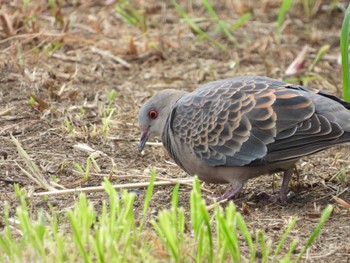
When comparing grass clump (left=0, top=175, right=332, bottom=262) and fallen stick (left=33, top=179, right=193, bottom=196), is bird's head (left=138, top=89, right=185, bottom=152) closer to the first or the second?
fallen stick (left=33, top=179, right=193, bottom=196)

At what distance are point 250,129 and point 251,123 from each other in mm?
33

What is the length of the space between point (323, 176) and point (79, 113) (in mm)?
1884

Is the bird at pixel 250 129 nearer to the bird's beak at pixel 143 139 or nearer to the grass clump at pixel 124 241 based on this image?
the bird's beak at pixel 143 139

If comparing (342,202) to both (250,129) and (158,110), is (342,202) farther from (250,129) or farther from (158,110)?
(158,110)

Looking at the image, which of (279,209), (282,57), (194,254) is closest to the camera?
(194,254)

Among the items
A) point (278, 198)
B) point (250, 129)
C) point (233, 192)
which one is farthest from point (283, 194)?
point (250, 129)

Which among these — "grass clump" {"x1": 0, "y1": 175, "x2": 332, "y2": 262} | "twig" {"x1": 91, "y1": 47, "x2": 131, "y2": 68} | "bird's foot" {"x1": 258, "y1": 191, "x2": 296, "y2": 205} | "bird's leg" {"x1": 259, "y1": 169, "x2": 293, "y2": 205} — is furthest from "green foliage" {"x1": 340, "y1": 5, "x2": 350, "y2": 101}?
"twig" {"x1": 91, "y1": 47, "x2": 131, "y2": 68}

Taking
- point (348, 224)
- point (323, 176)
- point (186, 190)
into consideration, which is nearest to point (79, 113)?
point (186, 190)

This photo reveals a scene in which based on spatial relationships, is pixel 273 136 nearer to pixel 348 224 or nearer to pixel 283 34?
pixel 348 224

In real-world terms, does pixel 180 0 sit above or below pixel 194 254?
below

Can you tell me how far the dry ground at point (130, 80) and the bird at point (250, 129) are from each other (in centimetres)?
21

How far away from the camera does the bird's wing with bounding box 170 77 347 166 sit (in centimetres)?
445

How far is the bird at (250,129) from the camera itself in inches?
176

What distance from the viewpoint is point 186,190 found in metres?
4.96
